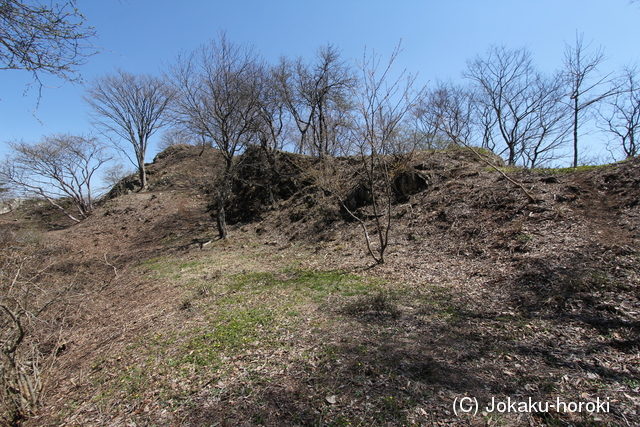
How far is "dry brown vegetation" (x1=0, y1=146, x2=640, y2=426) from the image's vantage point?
3148 millimetres

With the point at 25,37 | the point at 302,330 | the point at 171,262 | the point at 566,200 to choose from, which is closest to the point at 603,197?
the point at 566,200

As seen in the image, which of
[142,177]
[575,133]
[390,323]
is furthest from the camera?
[142,177]

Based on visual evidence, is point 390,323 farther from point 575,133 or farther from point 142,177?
point 142,177

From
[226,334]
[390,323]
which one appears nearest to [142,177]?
[226,334]

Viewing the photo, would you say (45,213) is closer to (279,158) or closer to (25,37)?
(279,158)

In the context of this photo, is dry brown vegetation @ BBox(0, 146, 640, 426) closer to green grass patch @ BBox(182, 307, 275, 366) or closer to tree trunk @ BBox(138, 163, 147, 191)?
green grass patch @ BBox(182, 307, 275, 366)

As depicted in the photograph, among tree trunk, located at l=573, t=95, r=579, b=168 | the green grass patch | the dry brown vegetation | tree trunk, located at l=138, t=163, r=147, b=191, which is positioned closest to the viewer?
the dry brown vegetation

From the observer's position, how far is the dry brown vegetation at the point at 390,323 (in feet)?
10.3

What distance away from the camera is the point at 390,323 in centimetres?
484

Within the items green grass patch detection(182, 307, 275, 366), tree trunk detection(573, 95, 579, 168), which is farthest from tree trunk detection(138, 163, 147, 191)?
tree trunk detection(573, 95, 579, 168)

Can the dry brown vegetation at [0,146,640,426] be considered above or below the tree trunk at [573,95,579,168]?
below

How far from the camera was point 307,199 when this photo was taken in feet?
53.9

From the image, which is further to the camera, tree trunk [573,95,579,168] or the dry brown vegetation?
tree trunk [573,95,579,168]

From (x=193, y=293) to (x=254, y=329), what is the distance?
3185mm
